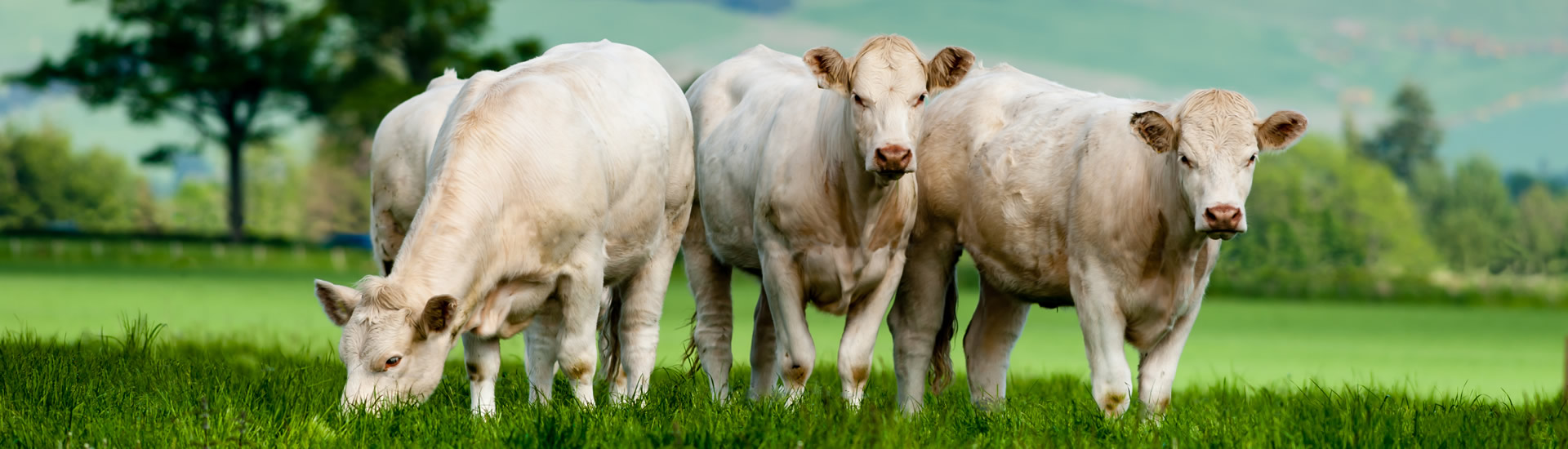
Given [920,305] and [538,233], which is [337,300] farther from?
[920,305]

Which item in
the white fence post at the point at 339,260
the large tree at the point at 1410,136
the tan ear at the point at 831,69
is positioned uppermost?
the tan ear at the point at 831,69

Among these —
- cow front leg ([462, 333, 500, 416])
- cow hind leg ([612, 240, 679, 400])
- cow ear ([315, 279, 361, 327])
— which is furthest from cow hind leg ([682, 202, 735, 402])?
cow ear ([315, 279, 361, 327])

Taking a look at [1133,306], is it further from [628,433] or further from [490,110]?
[490,110]

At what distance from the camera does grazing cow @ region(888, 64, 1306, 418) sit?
21.2ft

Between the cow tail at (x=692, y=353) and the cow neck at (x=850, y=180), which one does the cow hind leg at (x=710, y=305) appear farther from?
the cow neck at (x=850, y=180)

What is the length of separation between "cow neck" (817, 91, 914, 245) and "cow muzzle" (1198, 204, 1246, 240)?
1.48 metres

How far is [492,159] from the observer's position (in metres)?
6.33

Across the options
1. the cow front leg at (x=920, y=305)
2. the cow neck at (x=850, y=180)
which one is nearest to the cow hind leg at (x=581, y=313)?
the cow neck at (x=850, y=180)

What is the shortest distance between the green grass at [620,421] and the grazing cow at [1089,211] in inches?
17.5

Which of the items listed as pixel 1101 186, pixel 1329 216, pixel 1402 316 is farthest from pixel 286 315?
pixel 1329 216

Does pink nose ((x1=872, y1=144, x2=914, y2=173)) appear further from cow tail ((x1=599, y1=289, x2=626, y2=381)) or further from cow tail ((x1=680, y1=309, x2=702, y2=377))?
cow tail ((x1=680, y1=309, x2=702, y2=377))

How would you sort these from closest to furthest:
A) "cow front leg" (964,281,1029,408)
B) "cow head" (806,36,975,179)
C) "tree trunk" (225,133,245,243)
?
"cow head" (806,36,975,179) < "cow front leg" (964,281,1029,408) < "tree trunk" (225,133,245,243)

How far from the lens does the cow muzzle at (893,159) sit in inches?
248

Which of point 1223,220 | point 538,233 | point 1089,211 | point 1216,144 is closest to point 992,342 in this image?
point 1089,211
